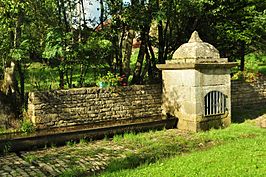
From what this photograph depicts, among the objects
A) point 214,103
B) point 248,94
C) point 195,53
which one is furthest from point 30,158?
point 248,94

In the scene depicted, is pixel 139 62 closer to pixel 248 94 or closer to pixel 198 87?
pixel 198 87

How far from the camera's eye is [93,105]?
1168 cm

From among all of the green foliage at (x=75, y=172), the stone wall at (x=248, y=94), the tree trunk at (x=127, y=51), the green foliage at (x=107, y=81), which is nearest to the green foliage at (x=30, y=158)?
the green foliage at (x=75, y=172)

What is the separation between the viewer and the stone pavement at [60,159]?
24.1 feet

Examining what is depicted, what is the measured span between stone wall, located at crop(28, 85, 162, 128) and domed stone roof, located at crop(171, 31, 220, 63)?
169 centimetres

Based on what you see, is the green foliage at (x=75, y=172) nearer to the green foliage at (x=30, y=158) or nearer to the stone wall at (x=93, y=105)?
the green foliage at (x=30, y=158)

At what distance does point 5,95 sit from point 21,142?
298 cm

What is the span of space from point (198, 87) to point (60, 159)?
488cm

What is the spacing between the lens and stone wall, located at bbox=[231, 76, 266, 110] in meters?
15.8

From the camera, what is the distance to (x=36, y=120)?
35.0 feet

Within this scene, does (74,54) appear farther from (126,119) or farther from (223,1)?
(223,1)

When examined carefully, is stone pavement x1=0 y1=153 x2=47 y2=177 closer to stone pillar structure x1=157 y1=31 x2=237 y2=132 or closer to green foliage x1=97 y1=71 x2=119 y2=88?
green foliage x1=97 y1=71 x2=119 y2=88

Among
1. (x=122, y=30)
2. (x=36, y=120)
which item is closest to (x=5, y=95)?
(x=36, y=120)

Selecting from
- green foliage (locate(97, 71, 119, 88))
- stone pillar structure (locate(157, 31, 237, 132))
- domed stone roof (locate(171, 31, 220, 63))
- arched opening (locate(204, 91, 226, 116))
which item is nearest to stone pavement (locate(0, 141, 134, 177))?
green foliage (locate(97, 71, 119, 88))
